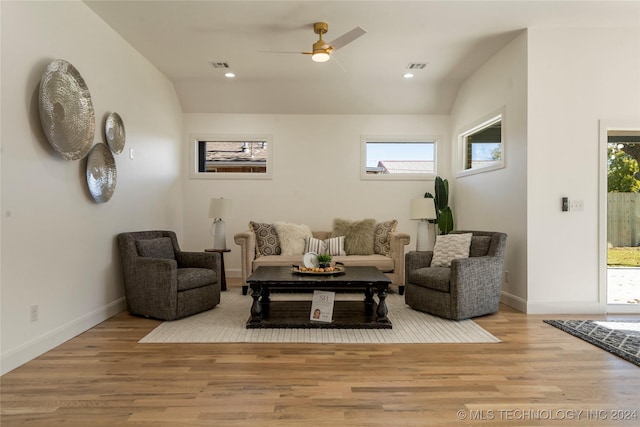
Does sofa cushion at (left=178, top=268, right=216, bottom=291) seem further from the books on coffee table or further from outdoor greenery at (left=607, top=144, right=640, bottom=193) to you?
outdoor greenery at (left=607, top=144, right=640, bottom=193)

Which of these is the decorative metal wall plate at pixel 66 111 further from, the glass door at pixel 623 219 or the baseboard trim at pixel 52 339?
the glass door at pixel 623 219

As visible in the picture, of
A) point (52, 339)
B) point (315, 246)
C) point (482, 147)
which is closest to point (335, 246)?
point (315, 246)

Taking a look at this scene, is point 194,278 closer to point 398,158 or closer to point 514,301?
point 514,301

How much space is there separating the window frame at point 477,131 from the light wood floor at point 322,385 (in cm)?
228

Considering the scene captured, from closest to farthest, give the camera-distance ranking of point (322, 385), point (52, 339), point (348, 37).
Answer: point (322, 385) → point (52, 339) → point (348, 37)

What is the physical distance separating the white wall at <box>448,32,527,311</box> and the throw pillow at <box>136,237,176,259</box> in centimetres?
392

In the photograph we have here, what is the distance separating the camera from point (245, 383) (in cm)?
240

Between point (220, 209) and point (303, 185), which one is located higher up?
point (303, 185)

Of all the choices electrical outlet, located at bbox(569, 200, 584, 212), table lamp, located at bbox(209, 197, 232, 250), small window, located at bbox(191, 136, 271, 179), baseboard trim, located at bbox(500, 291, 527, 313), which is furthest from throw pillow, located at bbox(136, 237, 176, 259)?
electrical outlet, located at bbox(569, 200, 584, 212)

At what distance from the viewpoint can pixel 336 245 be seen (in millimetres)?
5508

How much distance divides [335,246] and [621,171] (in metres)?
3.42

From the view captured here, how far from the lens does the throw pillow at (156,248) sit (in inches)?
160

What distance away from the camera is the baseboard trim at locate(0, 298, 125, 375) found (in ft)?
8.46

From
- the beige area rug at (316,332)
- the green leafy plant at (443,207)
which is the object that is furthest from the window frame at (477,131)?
the beige area rug at (316,332)
